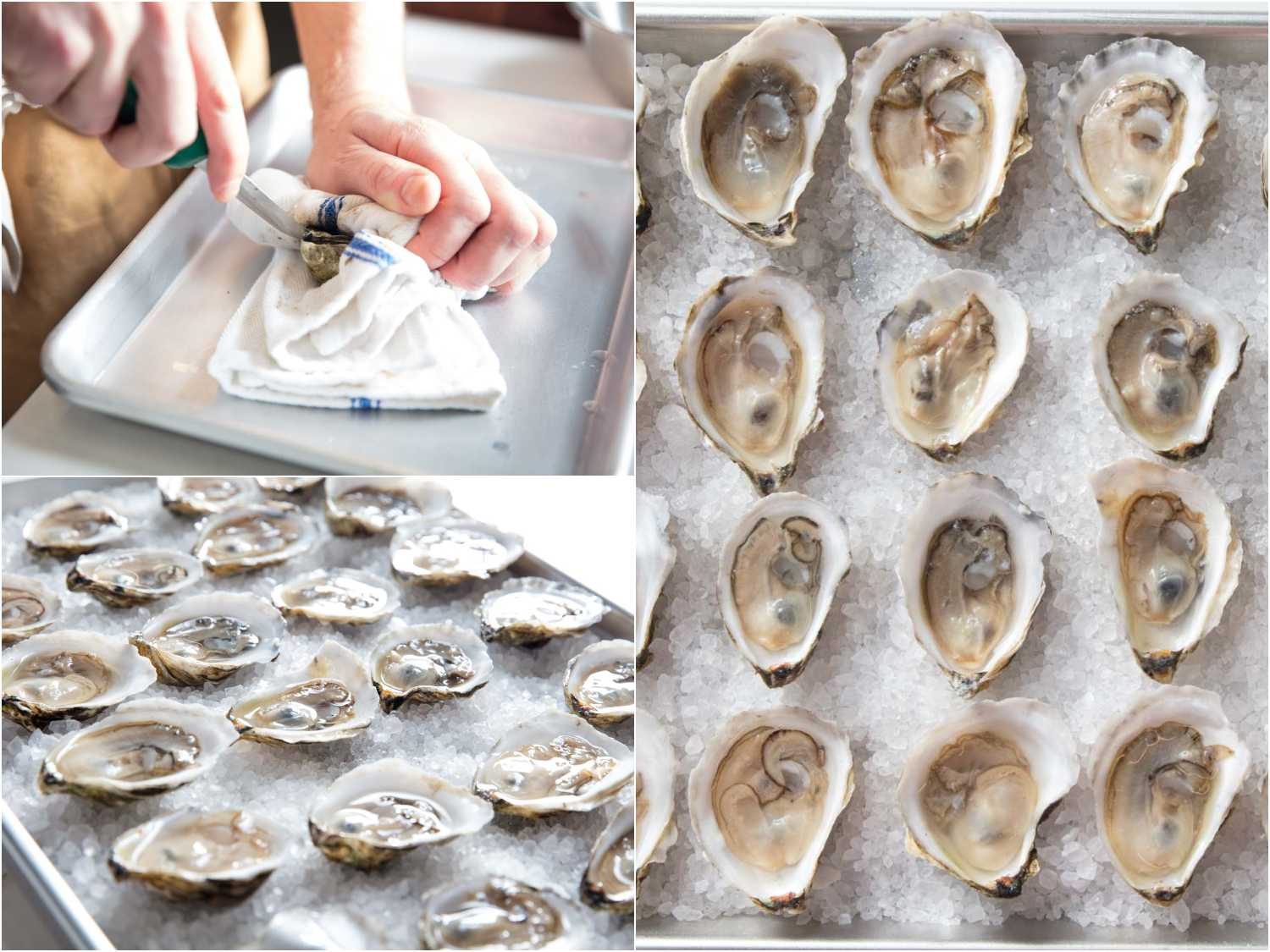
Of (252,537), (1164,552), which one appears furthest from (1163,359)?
(252,537)

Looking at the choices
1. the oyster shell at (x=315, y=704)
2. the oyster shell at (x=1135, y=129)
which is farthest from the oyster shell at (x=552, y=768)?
the oyster shell at (x=1135, y=129)

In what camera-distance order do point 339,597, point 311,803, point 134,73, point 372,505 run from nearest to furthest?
1. point 134,73
2. point 311,803
3. point 339,597
4. point 372,505

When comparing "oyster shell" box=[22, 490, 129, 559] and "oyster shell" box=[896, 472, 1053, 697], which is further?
"oyster shell" box=[22, 490, 129, 559]

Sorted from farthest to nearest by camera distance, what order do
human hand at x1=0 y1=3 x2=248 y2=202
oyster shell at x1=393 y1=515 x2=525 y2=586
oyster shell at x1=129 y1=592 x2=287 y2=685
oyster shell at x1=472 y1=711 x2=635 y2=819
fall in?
oyster shell at x1=393 y1=515 x2=525 y2=586 → oyster shell at x1=129 y1=592 x2=287 y2=685 → oyster shell at x1=472 y1=711 x2=635 y2=819 → human hand at x1=0 y1=3 x2=248 y2=202

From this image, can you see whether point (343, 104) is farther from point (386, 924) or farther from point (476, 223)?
point (386, 924)

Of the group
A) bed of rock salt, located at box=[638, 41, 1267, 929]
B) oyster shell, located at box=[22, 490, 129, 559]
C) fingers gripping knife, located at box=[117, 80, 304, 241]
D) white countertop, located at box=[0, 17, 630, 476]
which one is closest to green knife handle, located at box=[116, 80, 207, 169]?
fingers gripping knife, located at box=[117, 80, 304, 241]

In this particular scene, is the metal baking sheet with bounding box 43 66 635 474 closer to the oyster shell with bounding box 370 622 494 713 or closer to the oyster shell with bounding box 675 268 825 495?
the oyster shell with bounding box 675 268 825 495

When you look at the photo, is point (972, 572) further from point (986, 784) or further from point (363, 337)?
point (363, 337)

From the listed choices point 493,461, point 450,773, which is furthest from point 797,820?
point 493,461
